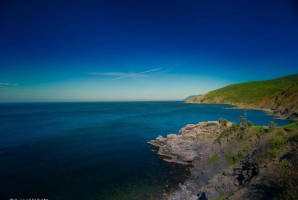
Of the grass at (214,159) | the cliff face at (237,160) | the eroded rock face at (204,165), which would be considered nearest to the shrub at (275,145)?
the cliff face at (237,160)

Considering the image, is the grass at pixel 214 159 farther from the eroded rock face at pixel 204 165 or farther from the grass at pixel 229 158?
the grass at pixel 229 158

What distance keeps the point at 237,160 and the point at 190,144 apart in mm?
12683

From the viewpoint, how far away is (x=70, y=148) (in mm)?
37344

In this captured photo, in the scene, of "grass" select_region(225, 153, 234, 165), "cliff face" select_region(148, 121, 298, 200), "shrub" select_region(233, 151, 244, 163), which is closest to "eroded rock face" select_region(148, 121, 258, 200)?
"cliff face" select_region(148, 121, 298, 200)

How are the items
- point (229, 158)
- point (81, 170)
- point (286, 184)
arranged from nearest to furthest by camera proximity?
point (286, 184), point (229, 158), point (81, 170)

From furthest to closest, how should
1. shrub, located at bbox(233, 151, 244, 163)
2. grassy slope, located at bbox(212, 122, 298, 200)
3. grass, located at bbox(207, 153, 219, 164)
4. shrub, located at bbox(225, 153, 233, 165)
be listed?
grass, located at bbox(207, 153, 219, 164)
shrub, located at bbox(225, 153, 233, 165)
shrub, located at bbox(233, 151, 244, 163)
grassy slope, located at bbox(212, 122, 298, 200)

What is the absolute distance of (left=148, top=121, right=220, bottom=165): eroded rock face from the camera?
95.4ft

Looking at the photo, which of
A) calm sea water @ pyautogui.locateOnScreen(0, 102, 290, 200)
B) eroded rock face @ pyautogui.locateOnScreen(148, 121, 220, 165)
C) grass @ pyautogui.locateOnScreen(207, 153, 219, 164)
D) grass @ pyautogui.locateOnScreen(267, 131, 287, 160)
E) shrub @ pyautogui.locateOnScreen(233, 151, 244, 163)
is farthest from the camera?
eroded rock face @ pyautogui.locateOnScreen(148, 121, 220, 165)

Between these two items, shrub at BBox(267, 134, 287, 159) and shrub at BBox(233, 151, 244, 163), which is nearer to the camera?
shrub at BBox(267, 134, 287, 159)

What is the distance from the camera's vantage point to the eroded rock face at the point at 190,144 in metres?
29.1

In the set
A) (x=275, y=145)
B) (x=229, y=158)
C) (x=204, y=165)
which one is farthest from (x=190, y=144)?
(x=275, y=145)

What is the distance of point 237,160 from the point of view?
779 inches

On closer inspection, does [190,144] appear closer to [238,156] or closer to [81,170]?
[238,156]

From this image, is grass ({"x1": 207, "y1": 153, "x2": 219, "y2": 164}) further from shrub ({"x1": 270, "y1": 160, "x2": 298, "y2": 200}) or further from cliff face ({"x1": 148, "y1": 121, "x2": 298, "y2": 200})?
shrub ({"x1": 270, "y1": 160, "x2": 298, "y2": 200})
